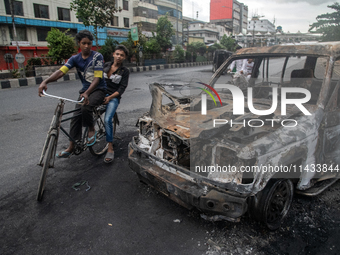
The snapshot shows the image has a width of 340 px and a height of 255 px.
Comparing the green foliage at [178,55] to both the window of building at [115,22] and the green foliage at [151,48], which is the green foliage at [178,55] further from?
the window of building at [115,22]

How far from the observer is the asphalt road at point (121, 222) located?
2.06m

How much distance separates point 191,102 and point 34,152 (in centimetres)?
264

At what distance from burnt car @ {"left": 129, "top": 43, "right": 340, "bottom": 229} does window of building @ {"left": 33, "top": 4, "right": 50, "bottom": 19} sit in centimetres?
3231

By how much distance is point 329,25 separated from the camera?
901 inches

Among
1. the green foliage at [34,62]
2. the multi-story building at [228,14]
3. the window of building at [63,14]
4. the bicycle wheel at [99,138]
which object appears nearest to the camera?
the bicycle wheel at [99,138]

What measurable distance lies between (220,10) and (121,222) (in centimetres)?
10983

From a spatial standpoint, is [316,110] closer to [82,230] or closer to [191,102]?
[191,102]

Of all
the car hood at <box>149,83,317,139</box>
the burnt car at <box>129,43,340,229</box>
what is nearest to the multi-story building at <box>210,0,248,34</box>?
the burnt car at <box>129,43,340,229</box>

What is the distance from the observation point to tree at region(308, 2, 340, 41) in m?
21.8

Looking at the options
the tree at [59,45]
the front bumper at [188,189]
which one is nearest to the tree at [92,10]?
the tree at [59,45]

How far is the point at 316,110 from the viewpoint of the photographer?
241 centimetres

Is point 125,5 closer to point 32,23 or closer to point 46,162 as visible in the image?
point 32,23

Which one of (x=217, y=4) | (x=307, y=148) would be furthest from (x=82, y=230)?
(x=217, y=4)

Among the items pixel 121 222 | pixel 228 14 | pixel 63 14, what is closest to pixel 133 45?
pixel 63 14
